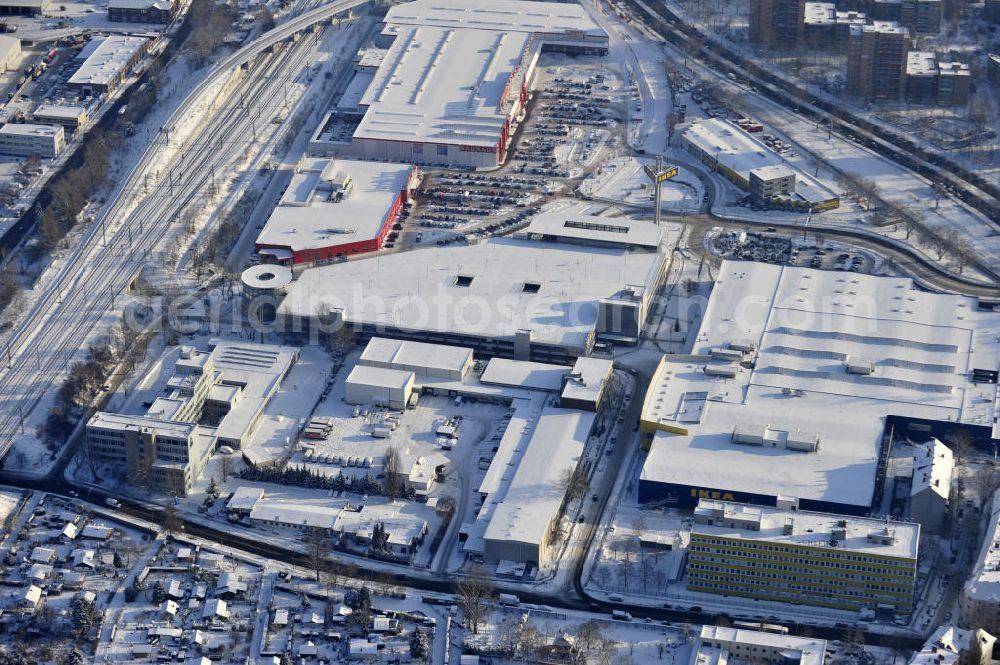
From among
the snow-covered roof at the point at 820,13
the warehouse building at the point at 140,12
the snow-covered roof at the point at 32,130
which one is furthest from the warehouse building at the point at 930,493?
the warehouse building at the point at 140,12

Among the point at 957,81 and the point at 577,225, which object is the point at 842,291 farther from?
the point at 957,81

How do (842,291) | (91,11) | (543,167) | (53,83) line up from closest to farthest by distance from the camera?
(842,291) → (543,167) → (53,83) → (91,11)

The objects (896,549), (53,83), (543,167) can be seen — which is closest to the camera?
(896,549)

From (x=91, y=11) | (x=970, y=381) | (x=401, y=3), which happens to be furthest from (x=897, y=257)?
(x=91, y=11)

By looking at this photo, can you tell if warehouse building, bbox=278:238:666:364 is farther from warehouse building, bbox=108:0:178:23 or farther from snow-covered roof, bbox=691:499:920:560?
warehouse building, bbox=108:0:178:23

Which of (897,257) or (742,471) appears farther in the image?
(897,257)

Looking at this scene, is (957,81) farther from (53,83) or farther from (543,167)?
(53,83)

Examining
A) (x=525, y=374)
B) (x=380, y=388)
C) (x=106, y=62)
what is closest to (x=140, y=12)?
(x=106, y=62)
